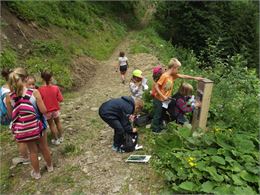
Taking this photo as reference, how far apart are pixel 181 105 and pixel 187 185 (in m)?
2.09

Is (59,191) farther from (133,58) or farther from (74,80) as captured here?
(133,58)

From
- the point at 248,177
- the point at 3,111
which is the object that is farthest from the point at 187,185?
the point at 3,111

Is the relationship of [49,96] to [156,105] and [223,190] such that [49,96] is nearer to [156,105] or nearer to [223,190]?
[156,105]

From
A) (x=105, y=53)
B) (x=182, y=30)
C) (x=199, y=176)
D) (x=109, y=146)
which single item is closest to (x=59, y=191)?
(x=109, y=146)

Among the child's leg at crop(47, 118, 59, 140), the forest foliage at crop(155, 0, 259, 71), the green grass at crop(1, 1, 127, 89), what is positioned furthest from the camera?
the forest foliage at crop(155, 0, 259, 71)

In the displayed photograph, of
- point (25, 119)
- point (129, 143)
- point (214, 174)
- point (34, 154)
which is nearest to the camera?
point (214, 174)

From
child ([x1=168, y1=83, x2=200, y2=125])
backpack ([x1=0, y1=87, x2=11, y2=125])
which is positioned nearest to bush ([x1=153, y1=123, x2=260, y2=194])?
child ([x1=168, y1=83, x2=200, y2=125])

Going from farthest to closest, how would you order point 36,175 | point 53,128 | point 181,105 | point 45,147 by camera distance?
point 53,128 → point 181,105 → point 36,175 → point 45,147

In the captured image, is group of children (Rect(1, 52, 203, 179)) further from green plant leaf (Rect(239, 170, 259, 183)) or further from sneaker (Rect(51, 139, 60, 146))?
green plant leaf (Rect(239, 170, 259, 183))

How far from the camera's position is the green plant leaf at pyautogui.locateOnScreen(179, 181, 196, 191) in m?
4.41

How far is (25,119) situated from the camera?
5.05 metres

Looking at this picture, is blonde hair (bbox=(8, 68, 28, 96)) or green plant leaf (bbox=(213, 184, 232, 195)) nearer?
green plant leaf (bbox=(213, 184, 232, 195))

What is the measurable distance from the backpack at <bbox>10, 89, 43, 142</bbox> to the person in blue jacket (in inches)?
47.1

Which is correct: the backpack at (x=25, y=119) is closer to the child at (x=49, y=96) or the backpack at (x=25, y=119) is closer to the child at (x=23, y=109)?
the child at (x=23, y=109)
